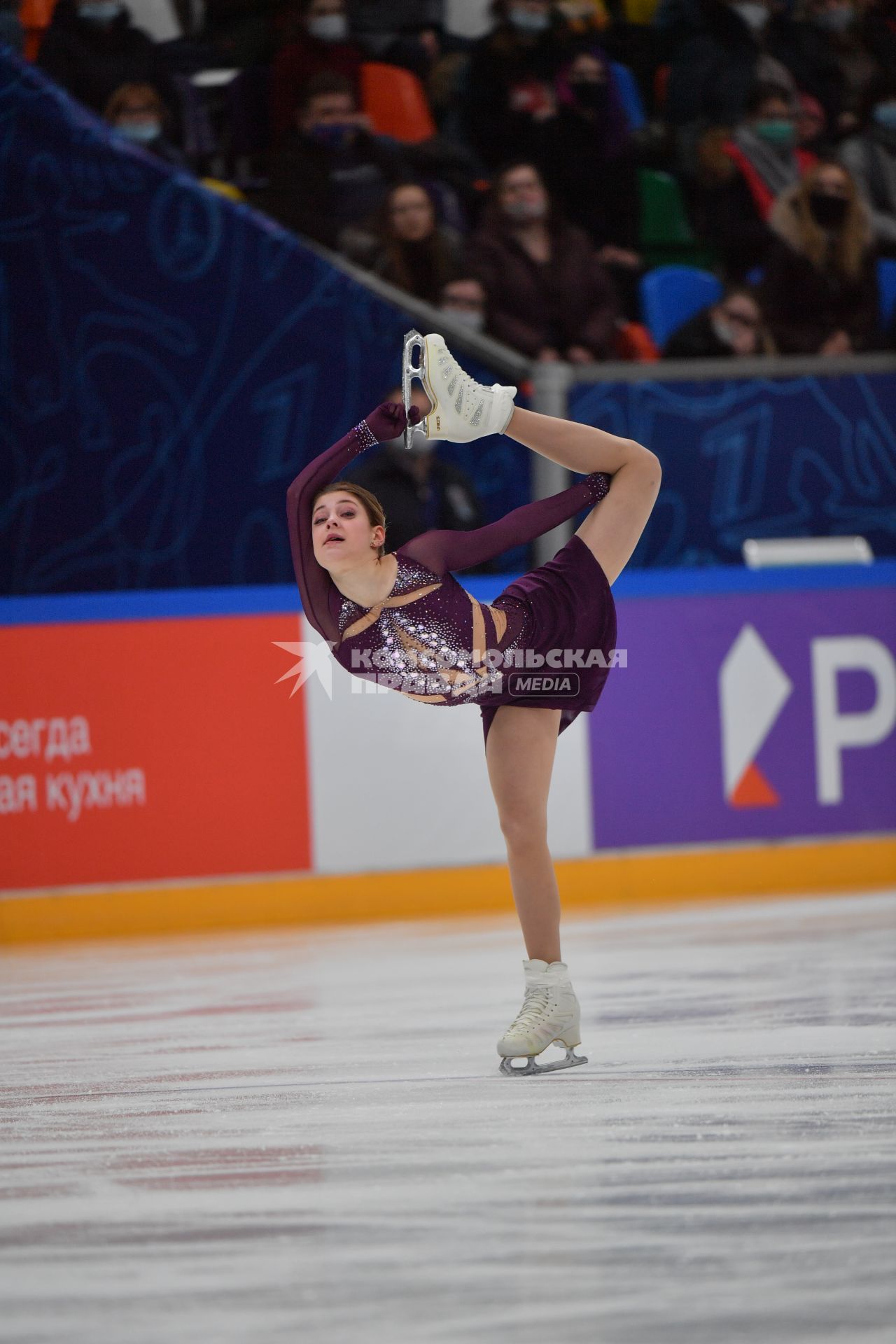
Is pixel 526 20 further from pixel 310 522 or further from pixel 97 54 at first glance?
pixel 310 522

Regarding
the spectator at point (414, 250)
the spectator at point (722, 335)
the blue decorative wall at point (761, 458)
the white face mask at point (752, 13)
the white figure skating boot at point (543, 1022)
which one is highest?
the white face mask at point (752, 13)

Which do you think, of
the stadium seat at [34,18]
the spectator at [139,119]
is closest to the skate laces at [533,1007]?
the spectator at [139,119]

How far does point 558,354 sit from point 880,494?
1.41m

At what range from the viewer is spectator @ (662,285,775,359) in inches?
276

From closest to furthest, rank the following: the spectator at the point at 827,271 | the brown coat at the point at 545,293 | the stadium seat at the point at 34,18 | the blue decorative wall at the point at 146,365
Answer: the blue decorative wall at the point at 146,365
the brown coat at the point at 545,293
the stadium seat at the point at 34,18
the spectator at the point at 827,271

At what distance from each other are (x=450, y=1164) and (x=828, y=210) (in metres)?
6.07

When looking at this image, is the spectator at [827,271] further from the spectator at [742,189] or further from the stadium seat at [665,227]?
the stadium seat at [665,227]

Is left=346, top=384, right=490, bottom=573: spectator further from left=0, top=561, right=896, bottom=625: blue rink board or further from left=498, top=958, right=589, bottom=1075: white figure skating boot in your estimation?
left=498, top=958, right=589, bottom=1075: white figure skating boot

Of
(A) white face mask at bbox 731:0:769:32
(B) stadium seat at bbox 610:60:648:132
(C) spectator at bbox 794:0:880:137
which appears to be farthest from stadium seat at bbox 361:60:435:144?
(C) spectator at bbox 794:0:880:137

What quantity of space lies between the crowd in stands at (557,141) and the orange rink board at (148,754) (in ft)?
6.06

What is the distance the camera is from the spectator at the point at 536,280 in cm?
686

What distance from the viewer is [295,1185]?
7.54 feet

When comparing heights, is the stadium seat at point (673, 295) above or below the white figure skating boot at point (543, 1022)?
above

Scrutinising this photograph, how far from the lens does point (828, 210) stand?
24.7ft
